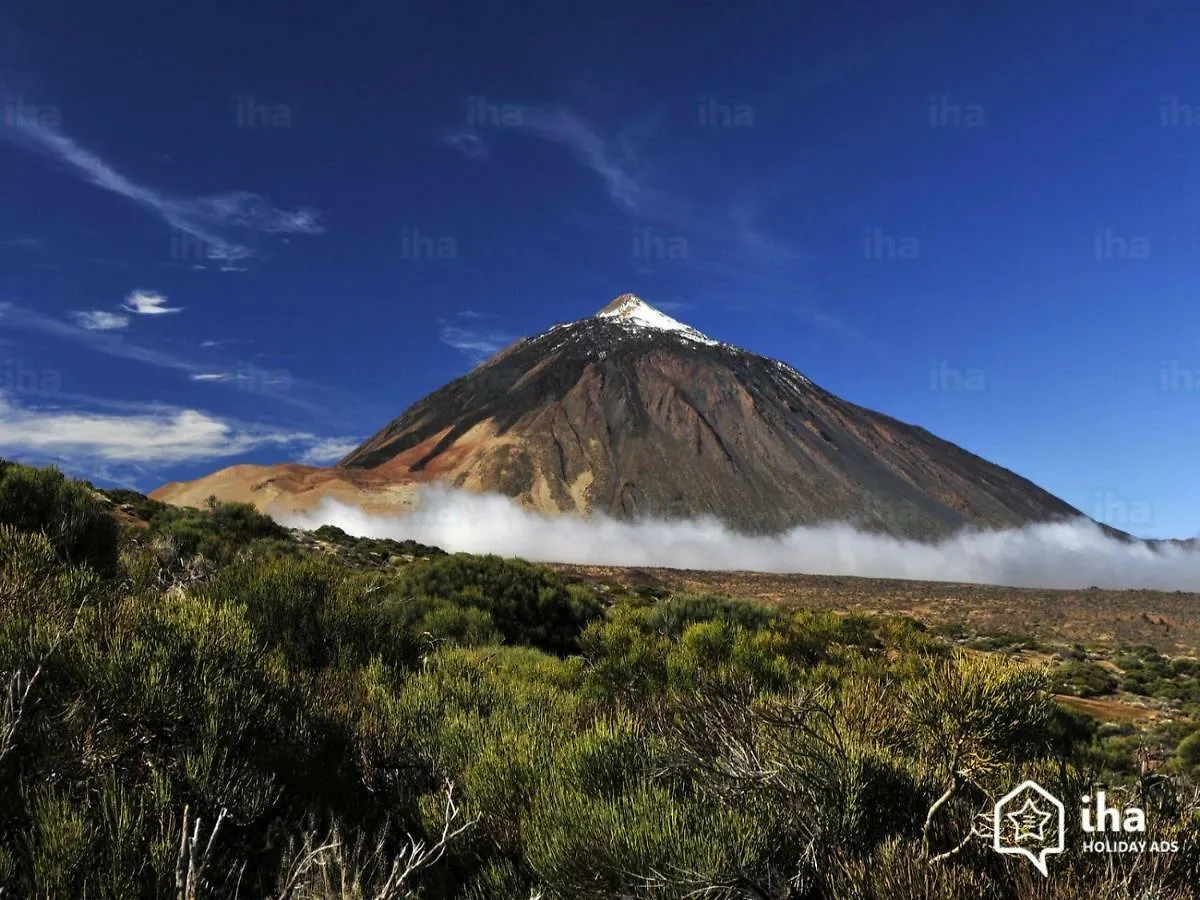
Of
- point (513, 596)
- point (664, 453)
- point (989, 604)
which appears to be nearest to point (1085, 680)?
point (513, 596)

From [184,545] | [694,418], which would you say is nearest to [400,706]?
[184,545]

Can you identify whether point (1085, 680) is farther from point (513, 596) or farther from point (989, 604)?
point (989, 604)

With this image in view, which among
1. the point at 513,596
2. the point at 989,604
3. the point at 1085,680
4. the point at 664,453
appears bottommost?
the point at 989,604

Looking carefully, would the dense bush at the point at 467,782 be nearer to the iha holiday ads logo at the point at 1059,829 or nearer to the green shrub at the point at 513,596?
the iha holiday ads logo at the point at 1059,829

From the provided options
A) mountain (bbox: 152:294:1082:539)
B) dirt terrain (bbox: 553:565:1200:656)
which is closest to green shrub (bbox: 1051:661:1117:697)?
dirt terrain (bbox: 553:565:1200:656)

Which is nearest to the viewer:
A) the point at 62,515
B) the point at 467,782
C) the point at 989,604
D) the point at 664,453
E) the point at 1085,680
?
the point at 467,782

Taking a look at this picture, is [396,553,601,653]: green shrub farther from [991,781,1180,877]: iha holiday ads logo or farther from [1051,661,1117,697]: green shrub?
[1051,661,1117,697]: green shrub
